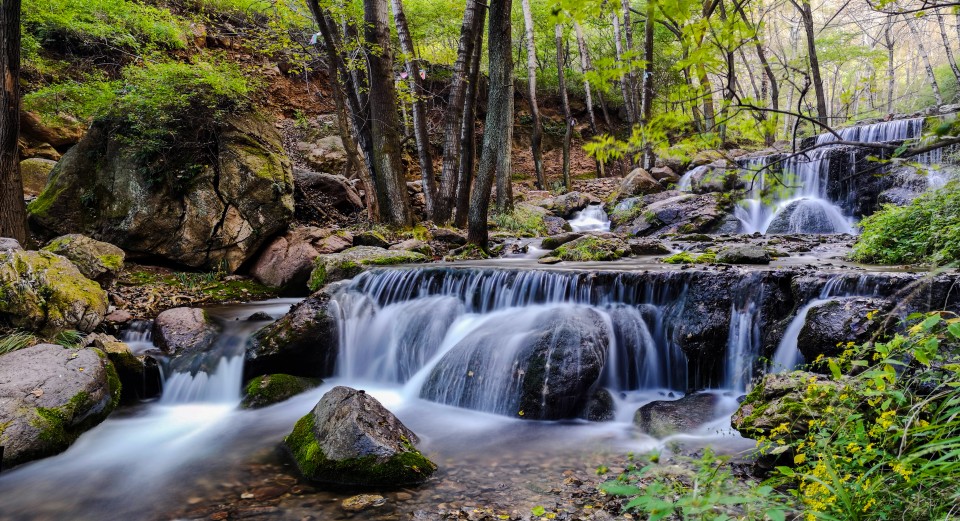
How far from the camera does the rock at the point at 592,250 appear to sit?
30.9 feet

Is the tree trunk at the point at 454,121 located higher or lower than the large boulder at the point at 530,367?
higher

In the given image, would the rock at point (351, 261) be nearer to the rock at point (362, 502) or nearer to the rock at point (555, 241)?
the rock at point (555, 241)

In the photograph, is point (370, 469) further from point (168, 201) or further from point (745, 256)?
point (168, 201)

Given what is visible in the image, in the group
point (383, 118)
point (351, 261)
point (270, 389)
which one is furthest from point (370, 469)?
point (383, 118)

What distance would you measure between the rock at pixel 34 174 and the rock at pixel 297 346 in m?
9.33

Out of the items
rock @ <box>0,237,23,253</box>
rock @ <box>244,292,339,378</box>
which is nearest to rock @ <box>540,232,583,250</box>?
rock @ <box>244,292,339,378</box>

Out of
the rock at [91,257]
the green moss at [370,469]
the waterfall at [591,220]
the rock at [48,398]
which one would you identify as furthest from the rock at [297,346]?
the waterfall at [591,220]

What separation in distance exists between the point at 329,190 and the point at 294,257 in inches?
143

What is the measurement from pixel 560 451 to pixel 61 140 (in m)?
15.9

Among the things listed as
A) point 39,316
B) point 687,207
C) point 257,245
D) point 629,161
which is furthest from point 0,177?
point 629,161

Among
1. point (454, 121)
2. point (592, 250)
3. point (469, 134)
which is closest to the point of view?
point (592, 250)

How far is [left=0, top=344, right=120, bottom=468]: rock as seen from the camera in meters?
4.41

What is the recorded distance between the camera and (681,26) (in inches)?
96.0

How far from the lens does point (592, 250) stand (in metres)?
9.69
